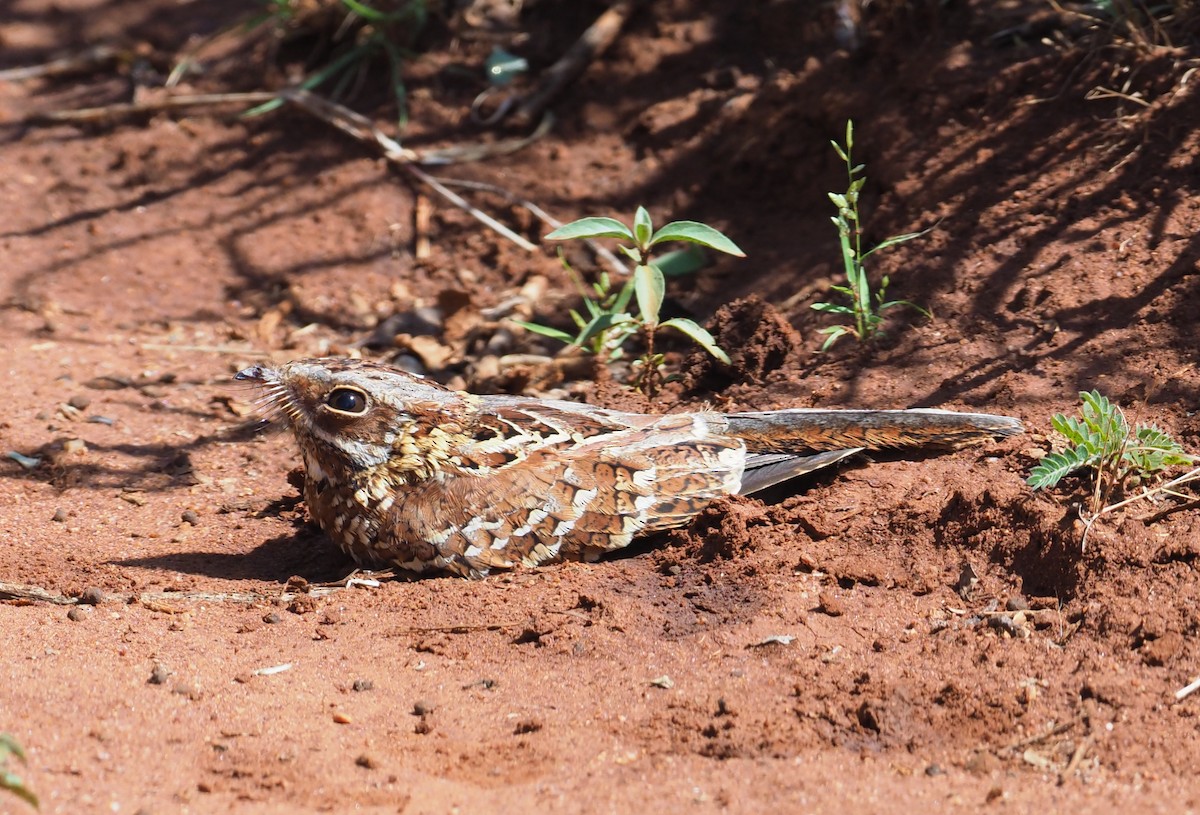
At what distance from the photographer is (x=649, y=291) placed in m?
4.93

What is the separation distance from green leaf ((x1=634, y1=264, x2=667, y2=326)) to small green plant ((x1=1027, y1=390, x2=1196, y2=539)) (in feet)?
5.59

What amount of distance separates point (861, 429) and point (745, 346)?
0.93m

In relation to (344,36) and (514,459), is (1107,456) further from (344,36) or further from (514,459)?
(344,36)

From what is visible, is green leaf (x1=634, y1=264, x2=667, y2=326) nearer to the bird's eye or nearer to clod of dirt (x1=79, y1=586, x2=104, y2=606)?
the bird's eye

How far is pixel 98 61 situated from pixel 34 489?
14.4 feet

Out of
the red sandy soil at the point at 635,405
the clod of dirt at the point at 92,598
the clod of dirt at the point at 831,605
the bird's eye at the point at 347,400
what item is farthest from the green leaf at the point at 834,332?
the clod of dirt at the point at 92,598

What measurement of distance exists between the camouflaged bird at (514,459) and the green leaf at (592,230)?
0.67 m

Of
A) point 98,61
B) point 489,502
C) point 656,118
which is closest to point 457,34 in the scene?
point 656,118

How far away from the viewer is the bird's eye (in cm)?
443

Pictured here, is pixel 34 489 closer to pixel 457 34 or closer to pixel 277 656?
pixel 277 656

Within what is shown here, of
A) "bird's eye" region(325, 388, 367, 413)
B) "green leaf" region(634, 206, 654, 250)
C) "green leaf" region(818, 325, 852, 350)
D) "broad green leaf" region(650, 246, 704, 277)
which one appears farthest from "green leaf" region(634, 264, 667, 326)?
"bird's eye" region(325, 388, 367, 413)

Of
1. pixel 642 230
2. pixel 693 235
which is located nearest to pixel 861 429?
pixel 693 235

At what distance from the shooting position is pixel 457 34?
26.0 ft

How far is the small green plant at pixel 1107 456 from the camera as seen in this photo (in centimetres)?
371
